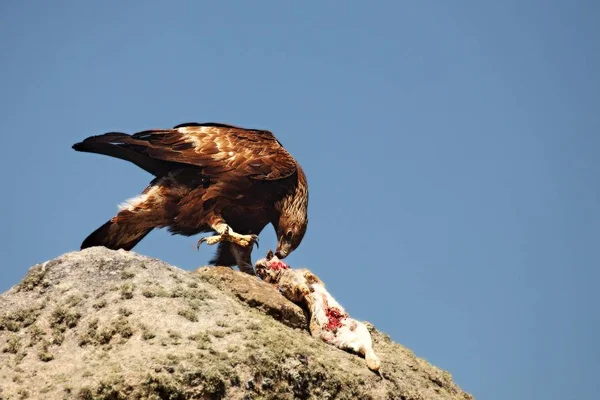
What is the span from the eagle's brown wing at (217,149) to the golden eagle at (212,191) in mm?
16

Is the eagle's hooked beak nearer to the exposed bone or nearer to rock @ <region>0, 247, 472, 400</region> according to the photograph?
the exposed bone

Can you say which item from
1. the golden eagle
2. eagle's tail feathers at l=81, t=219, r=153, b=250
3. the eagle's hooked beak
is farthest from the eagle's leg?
eagle's tail feathers at l=81, t=219, r=153, b=250

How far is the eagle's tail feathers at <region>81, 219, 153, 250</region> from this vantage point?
49.5ft

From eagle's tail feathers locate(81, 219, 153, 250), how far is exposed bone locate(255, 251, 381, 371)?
2.10 meters

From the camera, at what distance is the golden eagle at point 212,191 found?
15.2 metres

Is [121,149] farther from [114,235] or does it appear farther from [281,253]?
[281,253]

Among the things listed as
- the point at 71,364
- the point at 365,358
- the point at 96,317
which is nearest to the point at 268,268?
the point at 365,358

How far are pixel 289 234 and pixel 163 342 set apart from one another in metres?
4.73

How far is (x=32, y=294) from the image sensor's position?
1271 centimetres

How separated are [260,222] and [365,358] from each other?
12.1 ft

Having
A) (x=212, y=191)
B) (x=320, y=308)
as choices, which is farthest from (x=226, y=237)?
(x=320, y=308)

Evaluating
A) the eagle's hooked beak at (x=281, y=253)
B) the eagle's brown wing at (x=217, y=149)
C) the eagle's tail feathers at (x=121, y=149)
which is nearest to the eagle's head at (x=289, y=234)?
the eagle's hooked beak at (x=281, y=253)

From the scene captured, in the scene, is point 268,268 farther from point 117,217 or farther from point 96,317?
point 96,317

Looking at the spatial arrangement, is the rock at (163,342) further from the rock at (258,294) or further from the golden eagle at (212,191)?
the golden eagle at (212,191)
